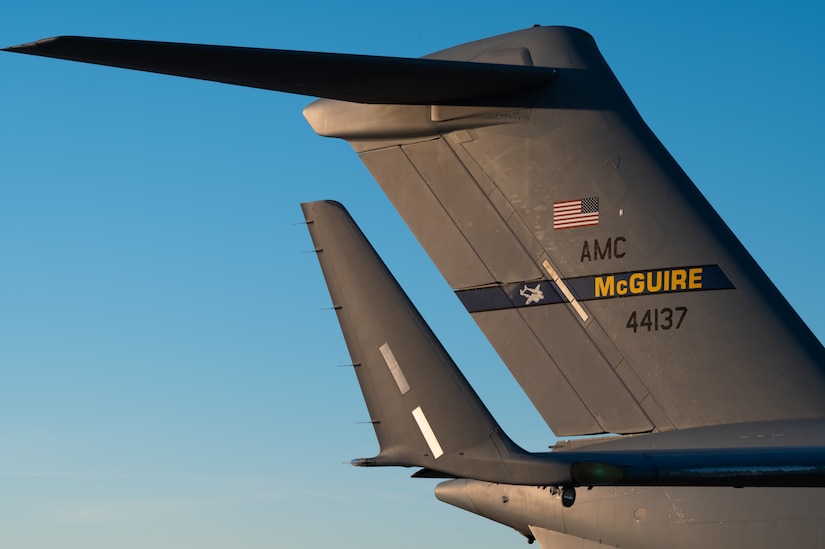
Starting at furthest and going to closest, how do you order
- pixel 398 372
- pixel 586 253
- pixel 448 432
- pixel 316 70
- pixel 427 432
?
pixel 398 372 < pixel 586 253 < pixel 427 432 < pixel 316 70 < pixel 448 432

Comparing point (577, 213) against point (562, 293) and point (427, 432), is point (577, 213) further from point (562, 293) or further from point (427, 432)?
point (427, 432)

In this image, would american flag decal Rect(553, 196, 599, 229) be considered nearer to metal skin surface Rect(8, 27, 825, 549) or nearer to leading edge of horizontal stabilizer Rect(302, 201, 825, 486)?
metal skin surface Rect(8, 27, 825, 549)

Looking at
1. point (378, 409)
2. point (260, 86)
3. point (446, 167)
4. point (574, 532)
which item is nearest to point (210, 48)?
point (260, 86)

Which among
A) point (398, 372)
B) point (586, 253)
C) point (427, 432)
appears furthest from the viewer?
point (398, 372)

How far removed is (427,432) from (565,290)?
157 centimetres

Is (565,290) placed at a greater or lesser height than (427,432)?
greater

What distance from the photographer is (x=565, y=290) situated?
344 inches

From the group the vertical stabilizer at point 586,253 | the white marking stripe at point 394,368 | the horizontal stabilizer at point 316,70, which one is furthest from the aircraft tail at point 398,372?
the horizontal stabilizer at point 316,70

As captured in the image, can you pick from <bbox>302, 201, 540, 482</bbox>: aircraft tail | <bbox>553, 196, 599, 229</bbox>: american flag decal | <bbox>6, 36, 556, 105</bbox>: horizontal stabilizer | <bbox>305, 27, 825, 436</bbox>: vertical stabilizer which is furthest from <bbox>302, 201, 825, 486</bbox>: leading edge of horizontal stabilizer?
<bbox>6, 36, 556, 105</bbox>: horizontal stabilizer

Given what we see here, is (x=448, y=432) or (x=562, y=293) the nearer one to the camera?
(x=448, y=432)

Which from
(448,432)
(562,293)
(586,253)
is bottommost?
(448,432)

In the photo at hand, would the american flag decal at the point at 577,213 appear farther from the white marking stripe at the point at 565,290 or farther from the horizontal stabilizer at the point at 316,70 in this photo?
the horizontal stabilizer at the point at 316,70

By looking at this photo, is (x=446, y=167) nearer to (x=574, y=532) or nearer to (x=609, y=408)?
(x=609, y=408)

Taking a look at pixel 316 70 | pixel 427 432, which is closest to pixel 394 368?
pixel 427 432
